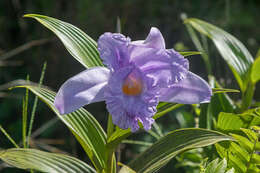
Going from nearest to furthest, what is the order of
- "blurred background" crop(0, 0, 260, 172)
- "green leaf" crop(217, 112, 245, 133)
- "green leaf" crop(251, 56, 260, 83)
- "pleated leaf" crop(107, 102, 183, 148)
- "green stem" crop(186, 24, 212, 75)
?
"pleated leaf" crop(107, 102, 183, 148)
"green leaf" crop(217, 112, 245, 133)
"green leaf" crop(251, 56, 260, 83)
"green stem" crop(186, 24, 212, 75)
"blurred background" crop(0, 0, 260, 172)

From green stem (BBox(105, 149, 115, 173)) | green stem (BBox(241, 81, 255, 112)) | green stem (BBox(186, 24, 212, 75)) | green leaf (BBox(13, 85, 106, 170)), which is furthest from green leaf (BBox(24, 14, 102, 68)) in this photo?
green stem (BBox(241, 81, 255, 112))

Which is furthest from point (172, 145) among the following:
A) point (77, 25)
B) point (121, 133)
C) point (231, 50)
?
point (77, 25)

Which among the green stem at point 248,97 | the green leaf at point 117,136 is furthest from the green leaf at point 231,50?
the green leaf at point 117,136

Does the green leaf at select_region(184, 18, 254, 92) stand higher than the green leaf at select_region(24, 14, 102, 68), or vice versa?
the green leaf at select_region(24, 14, 102, 68)

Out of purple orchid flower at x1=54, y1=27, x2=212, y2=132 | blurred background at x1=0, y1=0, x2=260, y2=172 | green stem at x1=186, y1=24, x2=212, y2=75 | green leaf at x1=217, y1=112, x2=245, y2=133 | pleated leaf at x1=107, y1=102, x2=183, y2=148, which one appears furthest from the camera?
blurred background at x1=0, y1=0, x2=260, y2=172

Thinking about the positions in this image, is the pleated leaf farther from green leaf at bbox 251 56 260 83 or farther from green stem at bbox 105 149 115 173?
green leaf at bbox 251 56 260 83

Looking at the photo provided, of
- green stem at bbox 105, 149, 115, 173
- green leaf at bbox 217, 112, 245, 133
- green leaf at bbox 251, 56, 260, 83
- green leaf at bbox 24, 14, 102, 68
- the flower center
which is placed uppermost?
green leaf at bbox 24, 14, 102, 68
